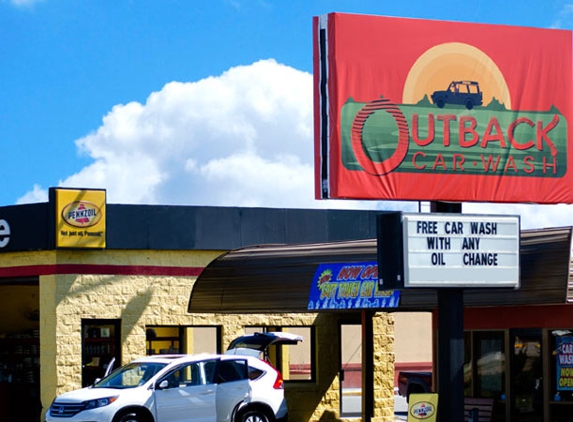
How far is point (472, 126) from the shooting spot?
1867 centimetres

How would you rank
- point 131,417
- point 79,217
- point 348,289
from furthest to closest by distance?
point 79,217 → point 348,289 → point 131,417

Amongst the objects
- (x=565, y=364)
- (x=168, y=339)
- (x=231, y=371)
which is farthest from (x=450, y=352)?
(x=168, y=339)

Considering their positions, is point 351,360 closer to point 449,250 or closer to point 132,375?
point 132,375

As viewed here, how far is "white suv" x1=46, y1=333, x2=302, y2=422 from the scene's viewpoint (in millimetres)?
21594

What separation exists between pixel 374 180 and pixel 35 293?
A: 50.1ft

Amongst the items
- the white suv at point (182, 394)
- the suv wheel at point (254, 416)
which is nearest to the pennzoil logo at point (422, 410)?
the white suv at point (182, 394)

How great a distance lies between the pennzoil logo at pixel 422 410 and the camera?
18719 millimetres

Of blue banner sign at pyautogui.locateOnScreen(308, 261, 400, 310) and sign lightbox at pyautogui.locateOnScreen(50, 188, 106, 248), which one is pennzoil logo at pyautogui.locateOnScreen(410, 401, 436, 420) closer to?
blue banner sign at pyautogui.locateOnScreen(308, 261, 400, 310)

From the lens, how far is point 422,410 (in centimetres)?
1877

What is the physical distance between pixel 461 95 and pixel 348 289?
648 cm

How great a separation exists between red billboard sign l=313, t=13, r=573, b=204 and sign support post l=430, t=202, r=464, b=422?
83 cm

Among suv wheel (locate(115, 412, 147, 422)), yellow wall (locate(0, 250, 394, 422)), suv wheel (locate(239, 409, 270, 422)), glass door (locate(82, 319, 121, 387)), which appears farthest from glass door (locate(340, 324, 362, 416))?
suv wheel (locate(115, 412, 147, 422))

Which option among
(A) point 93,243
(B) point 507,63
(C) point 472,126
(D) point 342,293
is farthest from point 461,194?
(A) point 93,243

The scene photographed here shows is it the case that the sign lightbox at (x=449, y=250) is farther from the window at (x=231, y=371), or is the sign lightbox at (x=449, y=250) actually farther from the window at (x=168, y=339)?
the window at (x=168, y=339)
